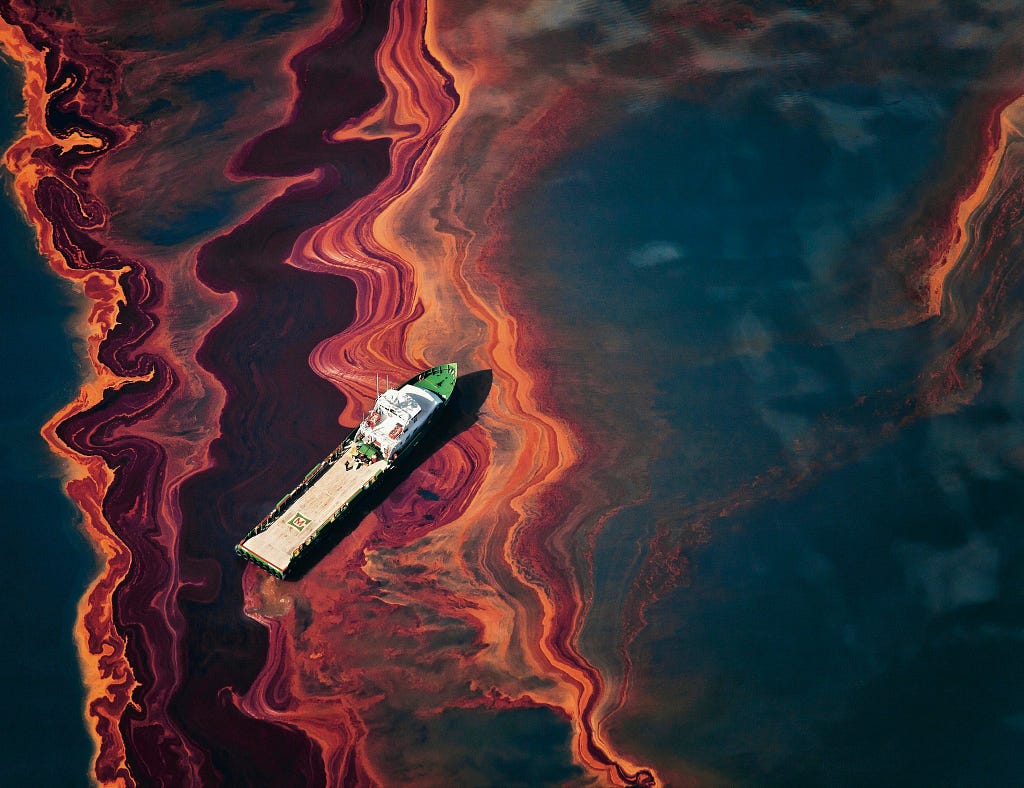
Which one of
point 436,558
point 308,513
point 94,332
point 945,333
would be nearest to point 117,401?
point 94,332

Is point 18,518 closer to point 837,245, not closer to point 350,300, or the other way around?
point 350,300

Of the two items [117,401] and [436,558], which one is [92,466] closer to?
[117,401]

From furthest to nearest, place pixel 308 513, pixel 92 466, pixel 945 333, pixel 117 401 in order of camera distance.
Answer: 1. pixel 945 333
2. pixel 117 401
3. pixel 92 466
4. pixel 308 513

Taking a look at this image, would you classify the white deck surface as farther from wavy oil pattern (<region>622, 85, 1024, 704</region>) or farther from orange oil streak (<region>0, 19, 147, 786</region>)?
wavy oil pattern (<region>622, 85, 1024, 704</region>)

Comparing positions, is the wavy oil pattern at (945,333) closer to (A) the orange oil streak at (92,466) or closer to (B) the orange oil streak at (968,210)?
(B) the orange oil streak at (968,210)

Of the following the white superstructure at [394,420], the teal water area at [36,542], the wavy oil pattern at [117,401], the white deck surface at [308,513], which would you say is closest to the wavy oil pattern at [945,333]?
the white superstructure at [394,420]

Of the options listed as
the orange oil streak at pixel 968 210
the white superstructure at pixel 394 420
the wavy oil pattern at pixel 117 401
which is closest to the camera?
the wavy oil pattern at pixel 117 401
